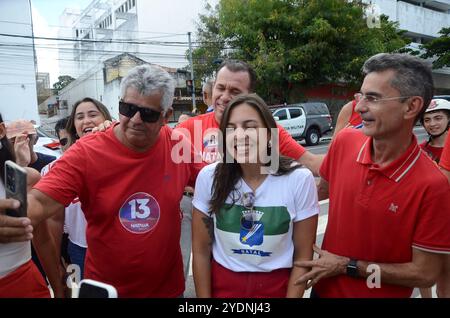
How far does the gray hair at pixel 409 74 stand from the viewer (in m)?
1.76

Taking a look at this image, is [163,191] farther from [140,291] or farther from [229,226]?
[140,291]

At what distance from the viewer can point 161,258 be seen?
1.99m

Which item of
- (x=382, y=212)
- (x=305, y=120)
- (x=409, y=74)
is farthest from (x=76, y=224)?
(x=305, y=120)

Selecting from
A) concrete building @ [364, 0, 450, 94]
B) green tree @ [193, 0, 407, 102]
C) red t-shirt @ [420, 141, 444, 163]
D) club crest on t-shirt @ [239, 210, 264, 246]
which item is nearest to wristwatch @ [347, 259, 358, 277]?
club crest on t-shirt @ [239, 210, 264, 246]

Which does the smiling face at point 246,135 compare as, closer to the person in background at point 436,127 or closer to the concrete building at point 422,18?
the person in background at point 436,127

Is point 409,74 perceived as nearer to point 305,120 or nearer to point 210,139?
point 210,139

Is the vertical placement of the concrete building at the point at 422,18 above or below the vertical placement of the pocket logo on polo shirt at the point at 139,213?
above

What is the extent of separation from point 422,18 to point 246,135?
36.5m

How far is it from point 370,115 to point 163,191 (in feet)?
3.67

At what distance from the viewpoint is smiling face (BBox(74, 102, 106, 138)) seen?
2986 millimetres

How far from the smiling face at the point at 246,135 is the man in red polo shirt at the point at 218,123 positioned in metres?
0.61

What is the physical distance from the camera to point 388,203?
1.72 m

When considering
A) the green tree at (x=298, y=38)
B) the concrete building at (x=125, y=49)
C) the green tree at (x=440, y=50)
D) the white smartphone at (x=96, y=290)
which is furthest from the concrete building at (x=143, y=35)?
the white smartphone at (x=96, y=290)

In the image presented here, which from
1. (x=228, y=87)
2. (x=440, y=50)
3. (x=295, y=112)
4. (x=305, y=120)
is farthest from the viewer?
(x=440, y=50)
